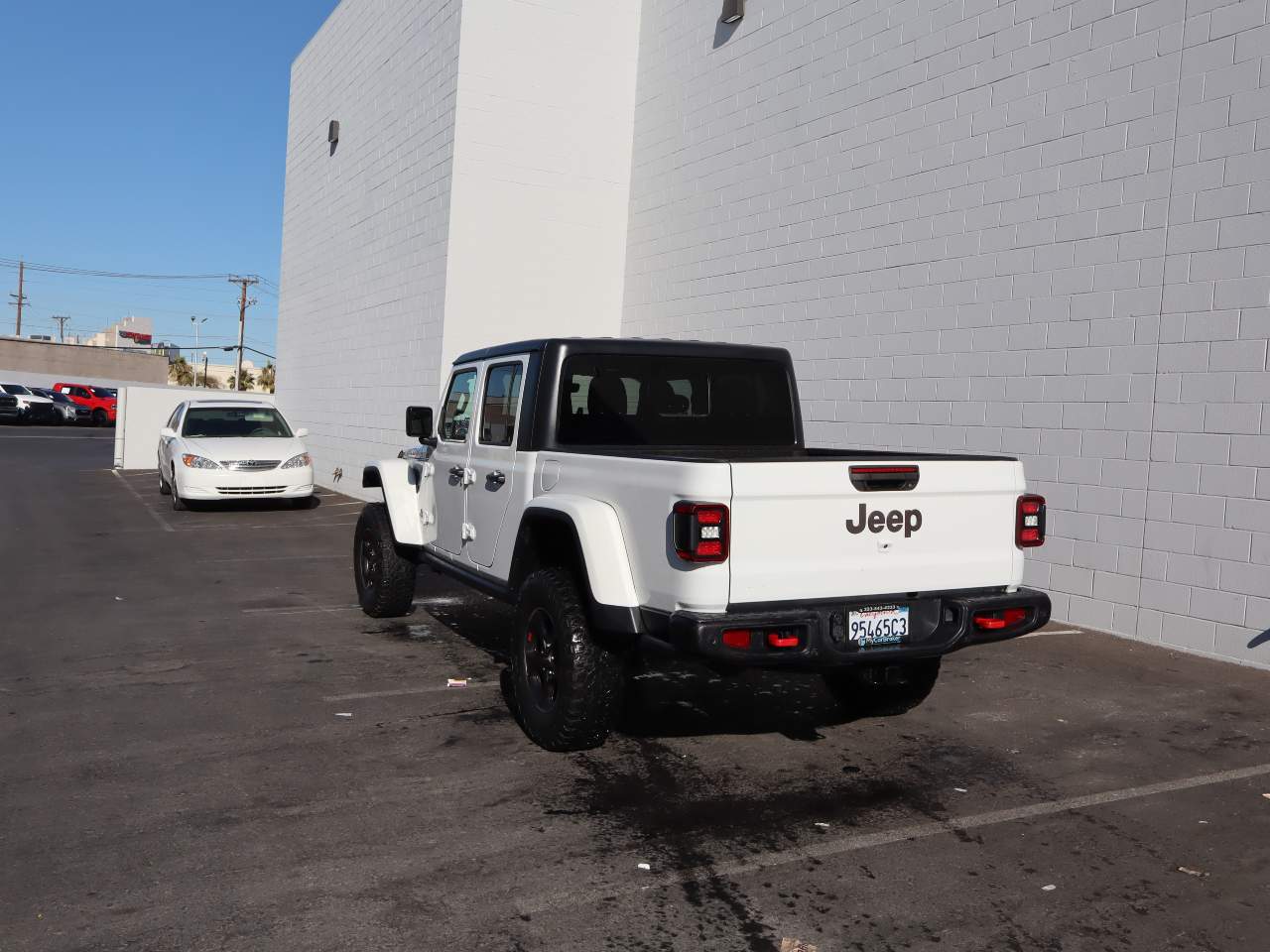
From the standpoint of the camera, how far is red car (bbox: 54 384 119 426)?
47344 mm

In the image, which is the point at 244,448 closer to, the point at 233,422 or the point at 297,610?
the point at 233,422

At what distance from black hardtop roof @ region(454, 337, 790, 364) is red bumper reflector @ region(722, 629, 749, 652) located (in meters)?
2.19

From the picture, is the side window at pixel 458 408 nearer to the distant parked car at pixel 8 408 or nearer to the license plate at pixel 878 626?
the license plate at pixel 878 626

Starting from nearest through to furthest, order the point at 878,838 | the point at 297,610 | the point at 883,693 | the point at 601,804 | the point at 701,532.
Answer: the point at 878,838, the point at 701,532, the point at 601,804, the point at 883,693, the point at 297,610

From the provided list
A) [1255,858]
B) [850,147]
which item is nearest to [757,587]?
[1255,858]

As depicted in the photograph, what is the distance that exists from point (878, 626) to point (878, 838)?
0.93 meters

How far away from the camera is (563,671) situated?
5.24m

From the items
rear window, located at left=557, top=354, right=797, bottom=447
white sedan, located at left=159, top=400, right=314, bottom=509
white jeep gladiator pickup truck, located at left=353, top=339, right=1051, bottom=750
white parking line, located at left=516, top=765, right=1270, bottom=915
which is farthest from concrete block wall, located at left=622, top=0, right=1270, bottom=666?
white sedan, located at left=159, top=400, right=314, bottom=509

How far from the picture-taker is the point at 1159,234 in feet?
27.7

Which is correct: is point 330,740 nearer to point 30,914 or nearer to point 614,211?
point 30,914

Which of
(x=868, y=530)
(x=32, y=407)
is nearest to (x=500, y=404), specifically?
(x=868, y=530)

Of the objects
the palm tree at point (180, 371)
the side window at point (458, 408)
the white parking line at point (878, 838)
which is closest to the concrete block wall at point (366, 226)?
the side window at point (458, 408)

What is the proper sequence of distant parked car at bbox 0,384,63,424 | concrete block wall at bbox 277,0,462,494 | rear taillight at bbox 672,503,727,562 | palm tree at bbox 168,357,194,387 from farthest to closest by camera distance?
palm tree at bbox 168,357,194,387 → distant parked car at bbox 0,384,63,424 → concrete block wall at bbox 277,0,462,494 → rear taillight at bbox 672,503,727,562

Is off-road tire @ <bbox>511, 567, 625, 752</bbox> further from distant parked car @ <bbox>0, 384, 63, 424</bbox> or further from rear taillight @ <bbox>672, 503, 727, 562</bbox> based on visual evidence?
distant parked car @ <bbox>0, 384, 63, 424</bbox>
